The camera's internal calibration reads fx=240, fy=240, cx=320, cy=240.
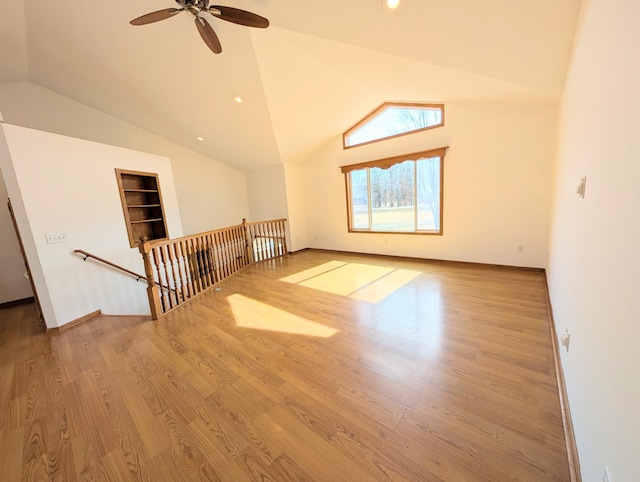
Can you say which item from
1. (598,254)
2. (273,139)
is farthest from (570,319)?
(273,139)

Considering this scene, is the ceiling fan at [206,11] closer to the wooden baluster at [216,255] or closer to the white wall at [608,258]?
the white wall at [608,258]

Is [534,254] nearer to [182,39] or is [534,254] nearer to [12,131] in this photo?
[182,39]

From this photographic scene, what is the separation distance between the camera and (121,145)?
5352 mm

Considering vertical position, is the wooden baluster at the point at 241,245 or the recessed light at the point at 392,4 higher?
the recessed light at the point at 392,4

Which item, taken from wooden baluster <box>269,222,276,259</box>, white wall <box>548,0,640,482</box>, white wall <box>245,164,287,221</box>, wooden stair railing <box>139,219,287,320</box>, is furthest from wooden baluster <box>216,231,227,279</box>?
white wall <box>548,0,640,482</box>

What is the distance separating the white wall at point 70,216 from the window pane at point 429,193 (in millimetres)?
5219

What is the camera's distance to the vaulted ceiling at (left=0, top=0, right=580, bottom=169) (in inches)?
81.3

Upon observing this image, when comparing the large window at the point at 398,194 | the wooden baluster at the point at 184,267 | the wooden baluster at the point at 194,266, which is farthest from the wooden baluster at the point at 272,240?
the wooden baluster at the point at 184,267

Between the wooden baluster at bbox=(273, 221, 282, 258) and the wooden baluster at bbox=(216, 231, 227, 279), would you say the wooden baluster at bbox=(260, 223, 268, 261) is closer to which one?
the wooden baluster at bbox=(273, 221, 282, 258)

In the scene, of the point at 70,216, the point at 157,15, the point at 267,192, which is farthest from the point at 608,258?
the point at 267,192

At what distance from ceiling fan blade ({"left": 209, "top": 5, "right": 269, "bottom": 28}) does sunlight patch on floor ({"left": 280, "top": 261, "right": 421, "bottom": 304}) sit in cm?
311

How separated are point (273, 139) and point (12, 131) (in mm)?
3518

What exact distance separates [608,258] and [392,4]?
2355 millimetres

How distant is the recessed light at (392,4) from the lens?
1.97 metres
